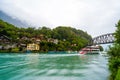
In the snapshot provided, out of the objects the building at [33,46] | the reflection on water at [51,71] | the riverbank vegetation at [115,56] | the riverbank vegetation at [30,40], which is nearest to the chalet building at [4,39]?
the riverbank vegetation at [30,40]

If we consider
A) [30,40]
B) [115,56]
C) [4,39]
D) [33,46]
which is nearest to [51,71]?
[115,56]

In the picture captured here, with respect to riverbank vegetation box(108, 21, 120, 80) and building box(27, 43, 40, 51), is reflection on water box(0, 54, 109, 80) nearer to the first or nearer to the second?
riverbank vegetation box(108, 21, 120, 80)

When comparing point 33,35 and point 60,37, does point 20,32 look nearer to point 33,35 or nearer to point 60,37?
point 33,35

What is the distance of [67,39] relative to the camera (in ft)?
538

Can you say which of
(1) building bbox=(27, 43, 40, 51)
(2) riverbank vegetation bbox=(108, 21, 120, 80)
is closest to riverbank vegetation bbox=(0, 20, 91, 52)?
(1) building bbox=(27, 43, 40, 51)

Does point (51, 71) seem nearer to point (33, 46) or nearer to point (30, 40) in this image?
point (33, 46)

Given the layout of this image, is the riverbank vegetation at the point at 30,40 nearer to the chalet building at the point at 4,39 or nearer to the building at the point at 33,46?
the chalet building at the point at 4,39

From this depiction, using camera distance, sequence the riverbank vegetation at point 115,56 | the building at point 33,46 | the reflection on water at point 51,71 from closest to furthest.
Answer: the riverbank vegetation at point 115,56, the reflection on water at point 51,71, the building at point 33,46

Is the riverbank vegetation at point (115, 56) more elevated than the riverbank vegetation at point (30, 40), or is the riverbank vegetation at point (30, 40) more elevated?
the riverbank vegetation at point (30, 40)

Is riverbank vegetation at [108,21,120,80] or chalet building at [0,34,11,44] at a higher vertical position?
chalet building at [0,34,11,44]

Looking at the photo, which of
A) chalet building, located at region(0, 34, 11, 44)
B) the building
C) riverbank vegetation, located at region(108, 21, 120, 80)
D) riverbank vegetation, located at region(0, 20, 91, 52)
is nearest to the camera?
riverbank vegetation, located at region(108, 21, 120, 80)

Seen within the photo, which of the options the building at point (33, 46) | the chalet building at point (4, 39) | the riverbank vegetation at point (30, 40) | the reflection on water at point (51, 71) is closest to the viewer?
the reflection on water at point (51, 71)

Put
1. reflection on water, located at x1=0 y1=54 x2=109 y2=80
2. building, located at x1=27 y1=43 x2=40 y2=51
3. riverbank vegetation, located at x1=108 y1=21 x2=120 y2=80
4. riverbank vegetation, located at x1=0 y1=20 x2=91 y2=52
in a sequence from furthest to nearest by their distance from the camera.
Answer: building, located at x1=27 y1=43 x2=40 y2=51, riverbank vegetation, located at x1=0 y1=20 x2=91 y2=52, reflection on water, located at x1=0 y1=54 x2=109 y2=80, riverbank vegetation, located at x1=108 y1=21 x2=120 y2=80

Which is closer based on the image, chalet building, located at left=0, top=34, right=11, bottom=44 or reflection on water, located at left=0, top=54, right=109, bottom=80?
reflection on water, located at left=0, top=54, right=109, bottom=80
